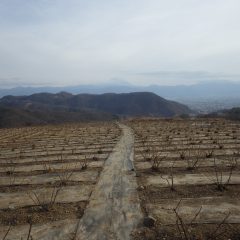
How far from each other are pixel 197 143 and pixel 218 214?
8257 mm

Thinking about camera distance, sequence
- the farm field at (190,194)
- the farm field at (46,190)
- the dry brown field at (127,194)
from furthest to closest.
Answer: the farm field at (46,190) < the dry brown field at (127,194) < the farm field at (190,194)

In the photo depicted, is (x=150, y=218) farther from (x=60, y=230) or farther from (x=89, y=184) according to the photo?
(x=89, y=184)

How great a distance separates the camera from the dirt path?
5.62 m

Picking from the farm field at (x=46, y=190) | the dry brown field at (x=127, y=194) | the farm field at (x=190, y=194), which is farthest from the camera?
the farm field at (x=46, y=190)

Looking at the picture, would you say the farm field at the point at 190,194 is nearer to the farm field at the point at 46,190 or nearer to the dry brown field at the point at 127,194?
the dry brown field at the point at 127,194

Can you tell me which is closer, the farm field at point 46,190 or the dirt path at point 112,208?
the dirt path at point 112,208

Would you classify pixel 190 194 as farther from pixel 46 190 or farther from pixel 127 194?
pixel 46 190

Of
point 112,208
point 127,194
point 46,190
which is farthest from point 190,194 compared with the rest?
point 46,190

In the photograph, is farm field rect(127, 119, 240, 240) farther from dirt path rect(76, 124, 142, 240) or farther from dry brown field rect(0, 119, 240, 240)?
dirt path rect(76, 124, 142, 240)

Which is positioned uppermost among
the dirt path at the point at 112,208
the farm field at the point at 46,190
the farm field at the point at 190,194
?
the farm field at the point at 190,194

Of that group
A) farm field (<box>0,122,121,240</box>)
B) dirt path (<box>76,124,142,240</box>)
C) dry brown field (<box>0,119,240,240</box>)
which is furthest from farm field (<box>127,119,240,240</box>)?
farm field (<box>0,122,121,240</box>)

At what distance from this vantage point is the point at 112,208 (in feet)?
22.0

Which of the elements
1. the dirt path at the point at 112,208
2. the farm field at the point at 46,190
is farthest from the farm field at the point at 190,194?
the farm field at the point at 46,190

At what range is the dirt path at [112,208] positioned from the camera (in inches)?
221
